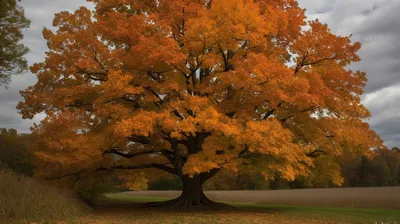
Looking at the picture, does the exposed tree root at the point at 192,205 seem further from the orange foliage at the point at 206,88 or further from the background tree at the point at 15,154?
the background tree at the point at 15,154

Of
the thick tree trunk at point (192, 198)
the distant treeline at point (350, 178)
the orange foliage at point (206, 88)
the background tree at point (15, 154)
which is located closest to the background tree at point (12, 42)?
the orange foliage at point (206, 88)

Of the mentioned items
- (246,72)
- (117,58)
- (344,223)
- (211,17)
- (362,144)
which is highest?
(211,17)

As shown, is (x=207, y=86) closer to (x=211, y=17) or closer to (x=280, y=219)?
(x=211, y=17)

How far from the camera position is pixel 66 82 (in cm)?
1877

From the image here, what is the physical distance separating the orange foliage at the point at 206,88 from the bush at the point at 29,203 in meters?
1.90

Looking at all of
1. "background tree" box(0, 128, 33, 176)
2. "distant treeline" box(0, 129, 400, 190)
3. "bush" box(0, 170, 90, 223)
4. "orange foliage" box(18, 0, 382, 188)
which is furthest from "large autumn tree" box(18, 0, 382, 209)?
"distant treeline" box(0, 129, 400, 190)

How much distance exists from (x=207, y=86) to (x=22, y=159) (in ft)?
145

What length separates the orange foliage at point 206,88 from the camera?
14609mm

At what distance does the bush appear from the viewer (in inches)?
471

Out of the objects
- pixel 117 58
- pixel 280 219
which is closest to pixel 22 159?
pixel 117 58

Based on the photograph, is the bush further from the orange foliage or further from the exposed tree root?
the exposed tree root

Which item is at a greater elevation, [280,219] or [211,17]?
[211,17]

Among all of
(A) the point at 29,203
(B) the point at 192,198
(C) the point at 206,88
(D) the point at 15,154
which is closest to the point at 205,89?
(C) the point at 206,88

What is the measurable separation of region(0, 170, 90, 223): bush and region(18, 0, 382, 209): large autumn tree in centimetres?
184
